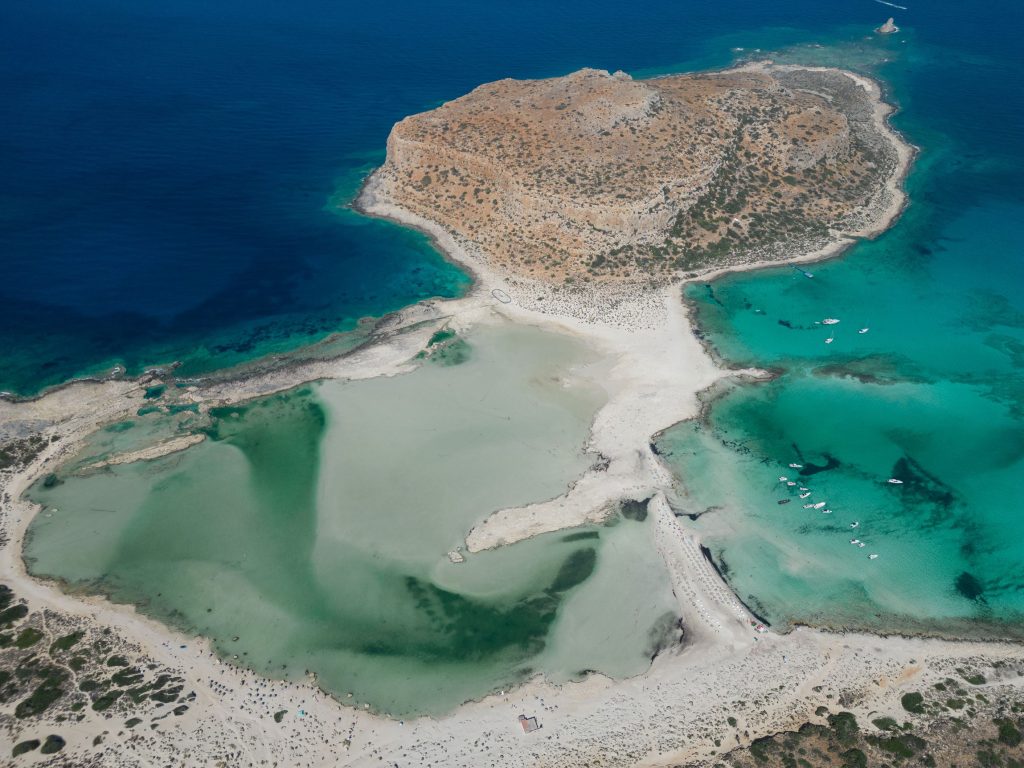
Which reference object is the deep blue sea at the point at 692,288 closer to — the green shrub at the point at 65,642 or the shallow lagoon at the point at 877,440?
the shallow lagoon at the point at 877,440

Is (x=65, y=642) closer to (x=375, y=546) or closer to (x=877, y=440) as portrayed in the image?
(x=375, y=546)

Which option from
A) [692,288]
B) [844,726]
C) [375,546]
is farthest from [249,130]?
[844,726]

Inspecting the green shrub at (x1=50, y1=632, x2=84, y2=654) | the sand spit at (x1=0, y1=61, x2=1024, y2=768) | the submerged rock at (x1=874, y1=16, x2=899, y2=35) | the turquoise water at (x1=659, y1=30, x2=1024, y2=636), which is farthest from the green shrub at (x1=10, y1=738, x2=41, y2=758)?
the submerged rock at (x1=874, y1=16, x2=899, y2=35)

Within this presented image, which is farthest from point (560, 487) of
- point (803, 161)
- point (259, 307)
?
point (803, 161)

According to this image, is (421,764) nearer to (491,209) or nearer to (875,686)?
(875,686)

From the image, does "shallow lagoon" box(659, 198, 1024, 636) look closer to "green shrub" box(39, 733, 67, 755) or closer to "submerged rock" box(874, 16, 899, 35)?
"green shrub" box(39, 733, 67, 755)
